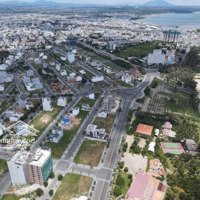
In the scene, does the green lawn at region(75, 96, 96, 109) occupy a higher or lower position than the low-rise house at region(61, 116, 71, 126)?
lower

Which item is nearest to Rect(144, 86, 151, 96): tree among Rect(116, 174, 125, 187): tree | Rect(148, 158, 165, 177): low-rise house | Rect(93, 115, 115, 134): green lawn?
Rect(93, 115, 115, 134): green lawn

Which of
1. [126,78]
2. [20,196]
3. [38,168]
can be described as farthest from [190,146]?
[126,78]

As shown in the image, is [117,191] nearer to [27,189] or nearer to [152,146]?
[27,189]

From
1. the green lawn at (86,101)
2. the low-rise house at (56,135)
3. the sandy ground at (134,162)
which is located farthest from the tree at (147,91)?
the low-rise house at (56,135)

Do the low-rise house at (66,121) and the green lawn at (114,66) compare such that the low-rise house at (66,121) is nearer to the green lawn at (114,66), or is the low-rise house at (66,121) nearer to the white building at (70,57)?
the green lawn at (114,66)

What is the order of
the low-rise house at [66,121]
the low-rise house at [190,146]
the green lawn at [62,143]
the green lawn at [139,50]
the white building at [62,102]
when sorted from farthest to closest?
the green lawn at [139,50] → the white building at [62,102] → the low-rise house at [66,121] → the low-rise house at [190,146] → the green lawn at [62,143]

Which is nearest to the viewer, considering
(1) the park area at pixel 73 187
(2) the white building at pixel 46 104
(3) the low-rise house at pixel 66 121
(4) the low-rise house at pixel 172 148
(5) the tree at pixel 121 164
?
(1) the park area at pixel 73 187

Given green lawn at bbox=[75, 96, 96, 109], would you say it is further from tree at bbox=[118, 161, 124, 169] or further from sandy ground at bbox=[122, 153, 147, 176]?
tree at bbox=[118, 161, 124, 169]
